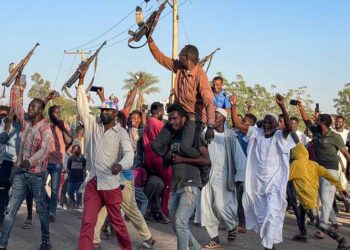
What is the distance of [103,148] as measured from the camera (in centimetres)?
659

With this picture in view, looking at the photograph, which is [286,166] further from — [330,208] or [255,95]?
[255,95]

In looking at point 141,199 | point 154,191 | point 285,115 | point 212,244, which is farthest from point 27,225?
point 285,115

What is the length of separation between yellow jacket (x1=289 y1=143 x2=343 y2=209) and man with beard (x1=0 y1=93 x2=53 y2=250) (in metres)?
3.71

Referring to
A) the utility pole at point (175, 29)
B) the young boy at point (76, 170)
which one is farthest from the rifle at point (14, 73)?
the utility pole at point (175, 29)

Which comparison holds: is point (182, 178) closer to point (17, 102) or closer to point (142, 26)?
point (142, 26)

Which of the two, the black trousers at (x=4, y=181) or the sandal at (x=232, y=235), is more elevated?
the black trousers at (x=4, y=181)

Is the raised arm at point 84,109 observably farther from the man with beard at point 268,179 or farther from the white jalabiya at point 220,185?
the man with beard at point 268,179

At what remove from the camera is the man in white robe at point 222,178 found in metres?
8.21

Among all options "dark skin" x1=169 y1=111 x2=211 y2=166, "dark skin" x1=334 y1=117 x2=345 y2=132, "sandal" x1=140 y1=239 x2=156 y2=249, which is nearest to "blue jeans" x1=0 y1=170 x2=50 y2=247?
"sandal" x1=140 y1=239 x2=156 y2=249

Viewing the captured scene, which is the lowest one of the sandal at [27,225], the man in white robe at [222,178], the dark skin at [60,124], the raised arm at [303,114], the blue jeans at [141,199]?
the sandal at [27,225]

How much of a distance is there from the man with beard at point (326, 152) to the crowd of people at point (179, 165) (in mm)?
17

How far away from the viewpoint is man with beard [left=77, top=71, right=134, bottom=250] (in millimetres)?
6463

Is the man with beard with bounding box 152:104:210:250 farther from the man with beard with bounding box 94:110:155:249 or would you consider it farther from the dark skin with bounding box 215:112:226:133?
the dark skin with bounding box 215:112:226:133

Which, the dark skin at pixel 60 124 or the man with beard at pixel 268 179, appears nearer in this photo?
the man with beard at pixel 268 179
